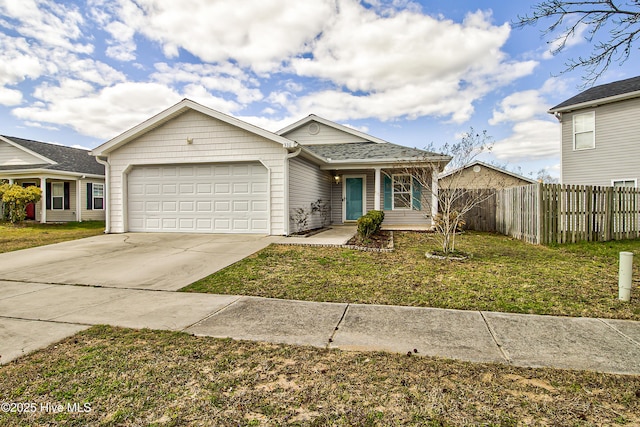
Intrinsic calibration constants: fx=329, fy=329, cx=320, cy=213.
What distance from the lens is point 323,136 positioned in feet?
57.0

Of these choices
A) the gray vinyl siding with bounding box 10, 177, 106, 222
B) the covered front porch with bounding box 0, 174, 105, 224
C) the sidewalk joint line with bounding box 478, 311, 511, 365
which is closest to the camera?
the sidewalk joint line with bounding box 478, 311, 511, 365

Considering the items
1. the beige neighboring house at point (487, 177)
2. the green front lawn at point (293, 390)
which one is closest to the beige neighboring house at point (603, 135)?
the beige neighboring house at point (487, 177)

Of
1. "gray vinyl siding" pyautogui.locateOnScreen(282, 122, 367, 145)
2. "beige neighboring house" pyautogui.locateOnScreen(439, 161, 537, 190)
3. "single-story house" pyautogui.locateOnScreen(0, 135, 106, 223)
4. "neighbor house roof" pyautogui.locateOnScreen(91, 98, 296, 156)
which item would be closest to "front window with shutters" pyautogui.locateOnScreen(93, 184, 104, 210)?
"single-story house" pyautogui.locateOnScreen(0, 135, 106, 223)

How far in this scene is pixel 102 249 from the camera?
8859 mm

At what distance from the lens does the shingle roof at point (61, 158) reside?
17.9 metres

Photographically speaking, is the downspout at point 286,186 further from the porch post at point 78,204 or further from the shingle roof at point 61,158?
the porch post at point 78,204

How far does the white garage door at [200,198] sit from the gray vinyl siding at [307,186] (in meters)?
0.95

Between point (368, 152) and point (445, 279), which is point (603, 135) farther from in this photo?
point (445, 279)

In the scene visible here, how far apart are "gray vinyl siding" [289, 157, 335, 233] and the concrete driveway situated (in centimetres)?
188

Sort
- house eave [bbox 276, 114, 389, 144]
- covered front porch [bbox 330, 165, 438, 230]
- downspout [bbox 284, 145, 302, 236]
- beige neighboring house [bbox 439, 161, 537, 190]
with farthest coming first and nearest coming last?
beige neighboring house [bbox 439, 161, 537, 190]
house eave [bbox 276, 114, 389, 144]
covered front porch [bbox 330, 165, 438, 230]
downspout [bbox 284, 145, 302, 236]

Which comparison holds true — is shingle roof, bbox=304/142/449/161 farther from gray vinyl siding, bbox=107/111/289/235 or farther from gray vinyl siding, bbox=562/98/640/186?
gray vinyl siding, bbox=562/98/640/186

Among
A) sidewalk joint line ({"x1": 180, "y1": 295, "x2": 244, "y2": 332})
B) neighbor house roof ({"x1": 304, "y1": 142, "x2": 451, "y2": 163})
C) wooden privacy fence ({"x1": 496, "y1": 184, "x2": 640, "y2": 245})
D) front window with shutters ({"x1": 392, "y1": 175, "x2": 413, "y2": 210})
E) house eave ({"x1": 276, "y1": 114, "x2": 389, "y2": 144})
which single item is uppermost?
house eave ({"x1": 276, "y1": 114, "x2": 389, "y2": 144})

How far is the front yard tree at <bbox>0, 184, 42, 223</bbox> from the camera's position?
15477 millimetres

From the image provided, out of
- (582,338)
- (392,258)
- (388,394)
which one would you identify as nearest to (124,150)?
(392,258)
